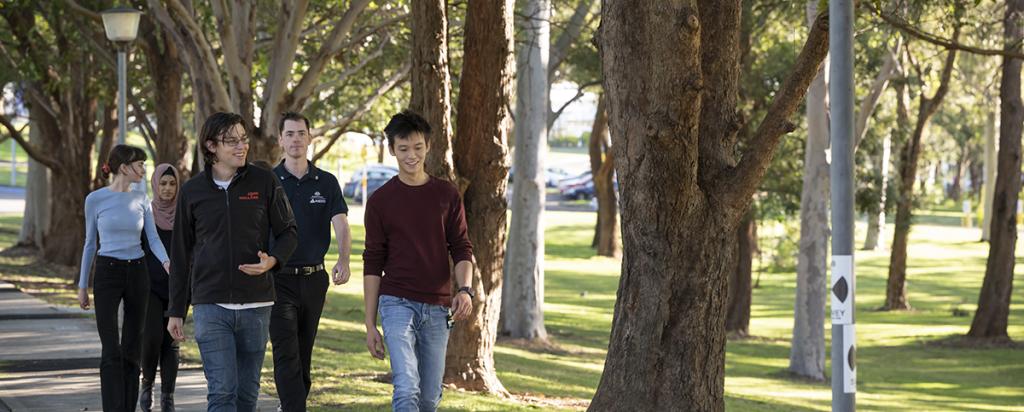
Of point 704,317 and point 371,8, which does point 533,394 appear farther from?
point 371,8

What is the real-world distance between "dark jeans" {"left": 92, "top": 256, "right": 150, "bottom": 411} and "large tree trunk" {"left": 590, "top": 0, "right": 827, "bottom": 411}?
2749mm

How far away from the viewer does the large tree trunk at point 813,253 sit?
22.0m

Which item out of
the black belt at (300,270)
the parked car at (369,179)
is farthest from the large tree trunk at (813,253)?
the parked car at (369,179)

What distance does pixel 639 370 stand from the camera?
8320 mm

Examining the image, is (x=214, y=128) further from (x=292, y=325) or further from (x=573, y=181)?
(x=573, y=181)

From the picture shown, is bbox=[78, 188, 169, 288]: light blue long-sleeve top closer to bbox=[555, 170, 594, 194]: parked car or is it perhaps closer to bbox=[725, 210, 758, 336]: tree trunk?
bbox=[725, 210, 758, 336]: tree trunk

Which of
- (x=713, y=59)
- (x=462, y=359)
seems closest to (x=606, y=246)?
(x=462, y=359)

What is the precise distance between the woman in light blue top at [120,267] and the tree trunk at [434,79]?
12.0 ft

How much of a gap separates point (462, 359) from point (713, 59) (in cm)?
488

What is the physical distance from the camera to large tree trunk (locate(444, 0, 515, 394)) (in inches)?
482

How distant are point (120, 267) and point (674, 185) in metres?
3.32

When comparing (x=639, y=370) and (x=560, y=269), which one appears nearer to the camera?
(x=639, y=370)

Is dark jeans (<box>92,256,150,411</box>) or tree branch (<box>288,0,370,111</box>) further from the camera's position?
tree branch (<box>288,0,370,111</box>)

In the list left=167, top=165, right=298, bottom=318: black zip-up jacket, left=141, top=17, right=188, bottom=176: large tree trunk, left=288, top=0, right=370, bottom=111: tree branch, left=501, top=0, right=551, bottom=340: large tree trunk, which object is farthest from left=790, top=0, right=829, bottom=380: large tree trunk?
left=167, top=165, right=298, bottom=318: black zip-up jacket
